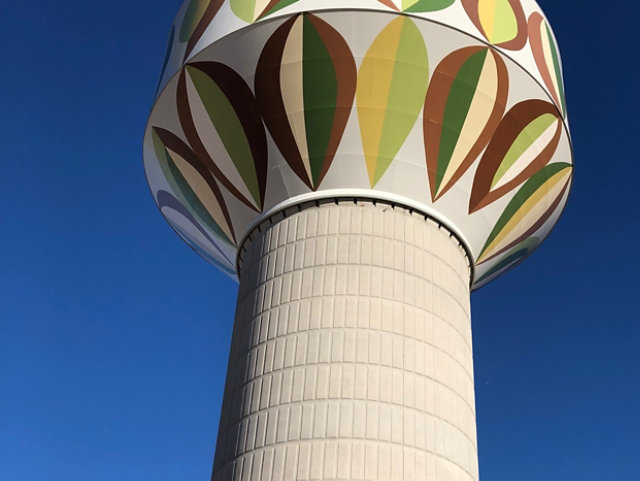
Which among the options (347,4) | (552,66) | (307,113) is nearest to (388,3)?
(347,4)

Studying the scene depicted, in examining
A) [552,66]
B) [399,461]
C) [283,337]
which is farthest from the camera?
[552,66]

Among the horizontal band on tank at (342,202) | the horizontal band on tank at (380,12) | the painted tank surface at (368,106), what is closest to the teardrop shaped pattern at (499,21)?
the painted tank surface at (368,106)

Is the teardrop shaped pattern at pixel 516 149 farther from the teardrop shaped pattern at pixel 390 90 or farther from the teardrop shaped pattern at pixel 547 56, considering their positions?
the teardrop shaped pattern at pixel 390 90

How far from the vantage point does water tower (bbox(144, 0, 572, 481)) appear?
11.0m

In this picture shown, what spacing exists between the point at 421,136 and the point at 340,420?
13.9 feet

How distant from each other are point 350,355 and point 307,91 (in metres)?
3.78

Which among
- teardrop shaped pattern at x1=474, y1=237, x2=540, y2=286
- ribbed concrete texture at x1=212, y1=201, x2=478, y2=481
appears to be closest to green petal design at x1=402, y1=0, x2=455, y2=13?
ribbed concrete texture at x1=212, y1=201, x2=478, y2=481

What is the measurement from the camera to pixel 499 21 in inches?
494

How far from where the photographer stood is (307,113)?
1227 cm

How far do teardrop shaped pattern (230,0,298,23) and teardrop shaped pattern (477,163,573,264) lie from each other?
472 centimetres

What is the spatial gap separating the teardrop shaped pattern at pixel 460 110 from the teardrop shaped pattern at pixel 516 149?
25 centimetres

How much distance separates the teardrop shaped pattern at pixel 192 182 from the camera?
44.9 feet

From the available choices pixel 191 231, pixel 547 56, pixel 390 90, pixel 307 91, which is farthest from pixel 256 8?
pixel 191 231

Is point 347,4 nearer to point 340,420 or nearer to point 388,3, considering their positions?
point 388,3
